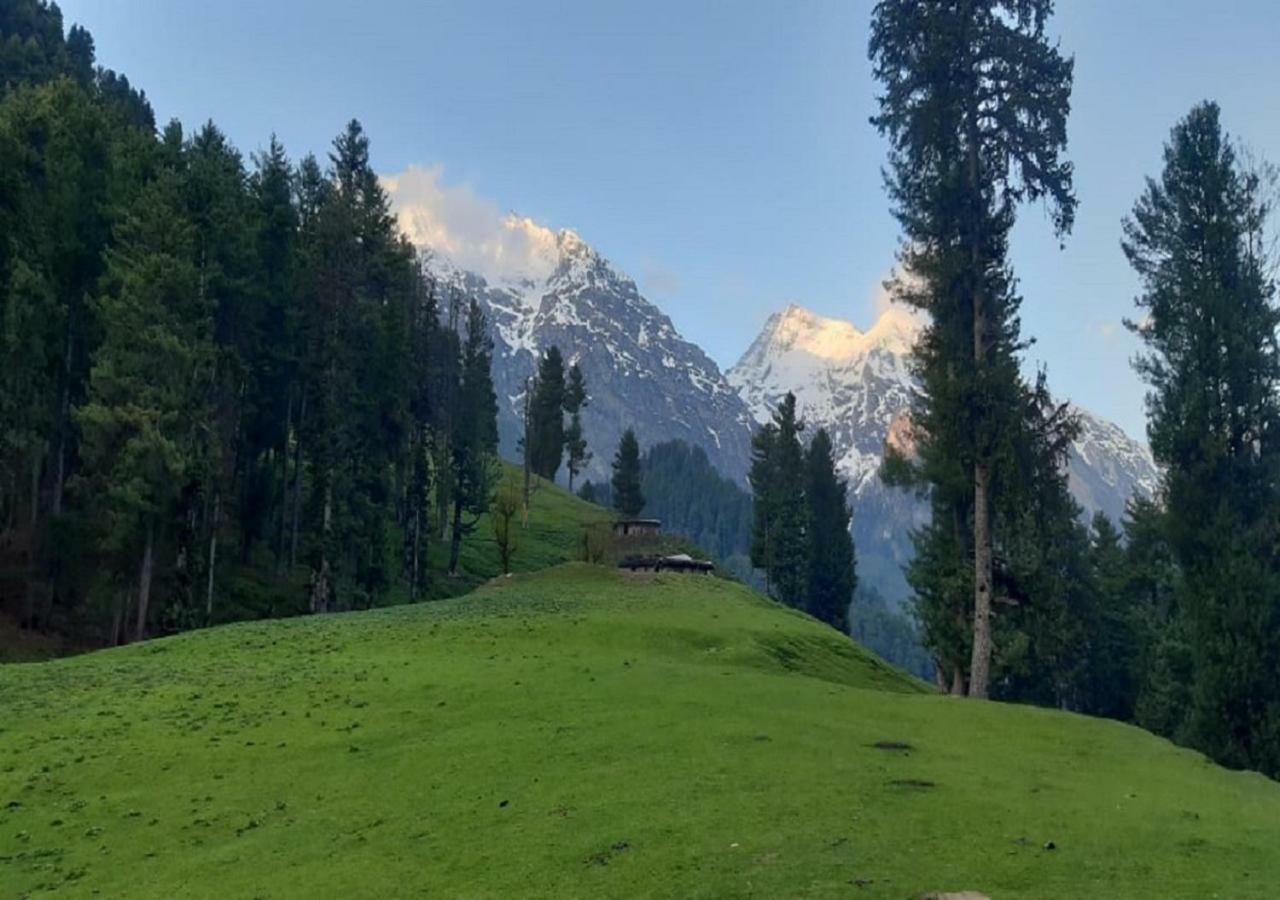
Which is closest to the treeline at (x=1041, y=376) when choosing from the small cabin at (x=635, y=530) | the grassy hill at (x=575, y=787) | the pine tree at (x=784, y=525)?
the grassy hill at (x=575, y=787)

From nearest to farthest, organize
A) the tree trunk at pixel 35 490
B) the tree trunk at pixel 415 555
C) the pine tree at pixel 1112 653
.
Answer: the tree trunk at pixel 35 490 → the pine tree at pixel 1112 653 → the tree trunk at pixel 415 555

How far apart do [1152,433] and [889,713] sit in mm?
16623

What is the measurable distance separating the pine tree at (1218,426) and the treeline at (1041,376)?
59mm

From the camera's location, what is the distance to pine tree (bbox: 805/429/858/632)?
102312 millimetres

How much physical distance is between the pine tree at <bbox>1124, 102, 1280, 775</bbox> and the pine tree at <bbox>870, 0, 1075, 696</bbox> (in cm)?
491

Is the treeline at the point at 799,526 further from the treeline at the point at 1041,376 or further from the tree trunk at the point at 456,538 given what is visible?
the treeline at the point at 1041,376

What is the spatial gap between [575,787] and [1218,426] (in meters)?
26.5

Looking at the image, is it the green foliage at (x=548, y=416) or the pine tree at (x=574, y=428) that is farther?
the pine tree at (x=574, y=428)

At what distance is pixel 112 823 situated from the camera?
58.6 ft

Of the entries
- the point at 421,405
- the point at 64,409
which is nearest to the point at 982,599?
the point at 64,409

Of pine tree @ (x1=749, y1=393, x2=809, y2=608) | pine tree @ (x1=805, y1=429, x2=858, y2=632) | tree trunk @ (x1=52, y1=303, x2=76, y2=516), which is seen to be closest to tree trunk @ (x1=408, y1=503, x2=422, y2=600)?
tree trunk @ (x1=52, y1=303, x2=76, y2=516)

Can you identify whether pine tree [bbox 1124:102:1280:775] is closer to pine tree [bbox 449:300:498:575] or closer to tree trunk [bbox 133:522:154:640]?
tree trunk [bbox 133:522:154:640]

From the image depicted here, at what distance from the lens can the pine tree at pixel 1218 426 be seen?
103ft

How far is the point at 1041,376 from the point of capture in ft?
106
